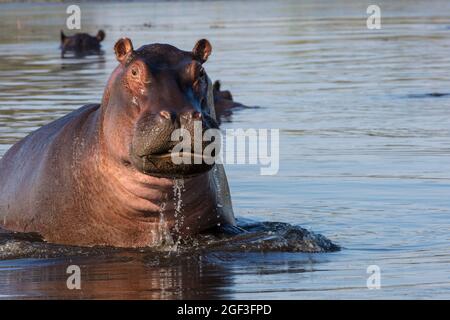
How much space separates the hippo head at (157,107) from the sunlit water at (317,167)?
2.25 ft

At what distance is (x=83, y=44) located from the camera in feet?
105

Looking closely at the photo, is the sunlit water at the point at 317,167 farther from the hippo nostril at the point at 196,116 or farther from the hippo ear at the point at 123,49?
the hippo ear at the point at 123,49

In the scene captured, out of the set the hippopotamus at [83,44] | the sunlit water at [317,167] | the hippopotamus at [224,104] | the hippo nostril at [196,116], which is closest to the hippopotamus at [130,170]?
the hippo nostril at [196,116]

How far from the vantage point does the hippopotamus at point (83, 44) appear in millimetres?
31828

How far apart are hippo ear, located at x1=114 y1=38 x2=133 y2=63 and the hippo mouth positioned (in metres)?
0.78

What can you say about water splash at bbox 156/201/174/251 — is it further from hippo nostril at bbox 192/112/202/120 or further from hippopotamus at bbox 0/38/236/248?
hippo nostril at bbox 192/112/202/120

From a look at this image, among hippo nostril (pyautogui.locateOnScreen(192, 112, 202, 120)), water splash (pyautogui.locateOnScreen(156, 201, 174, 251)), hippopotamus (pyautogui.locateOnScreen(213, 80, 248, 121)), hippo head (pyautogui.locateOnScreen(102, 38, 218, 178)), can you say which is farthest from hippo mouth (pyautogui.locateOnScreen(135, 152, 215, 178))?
hippopotamus (pyautogui.locateOnScreen(213, 80, 248, 121))

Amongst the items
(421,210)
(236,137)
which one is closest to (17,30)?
(236,137)

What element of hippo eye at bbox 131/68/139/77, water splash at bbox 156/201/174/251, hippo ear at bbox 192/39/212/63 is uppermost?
hippo ear at bbox 192/39/212/63

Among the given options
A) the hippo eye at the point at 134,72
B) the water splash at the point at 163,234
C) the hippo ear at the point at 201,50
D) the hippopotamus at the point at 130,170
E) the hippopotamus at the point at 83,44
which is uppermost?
the hippopotamus at the point at 83,44

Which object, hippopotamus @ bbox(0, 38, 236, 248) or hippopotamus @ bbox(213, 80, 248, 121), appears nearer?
hippopotamus @ bbox(0, 38, 236, 248)

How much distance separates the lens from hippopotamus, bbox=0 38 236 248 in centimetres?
745
